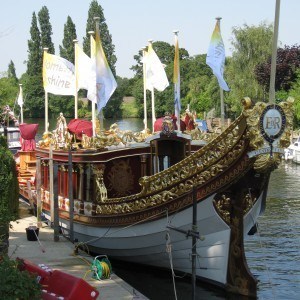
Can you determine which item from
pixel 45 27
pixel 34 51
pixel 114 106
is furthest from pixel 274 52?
pixel 45 27

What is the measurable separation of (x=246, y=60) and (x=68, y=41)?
38.0m

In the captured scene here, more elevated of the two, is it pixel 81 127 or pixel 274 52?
pixel 274 52

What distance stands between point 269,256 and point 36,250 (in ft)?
22.6

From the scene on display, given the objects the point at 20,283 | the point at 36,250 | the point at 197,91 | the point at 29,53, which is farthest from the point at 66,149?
the point at 29,53

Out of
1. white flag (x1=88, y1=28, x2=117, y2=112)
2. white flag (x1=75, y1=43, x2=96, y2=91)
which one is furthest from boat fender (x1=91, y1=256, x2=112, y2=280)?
white flag (x1=75, y1=43, x2=96, y2=91)

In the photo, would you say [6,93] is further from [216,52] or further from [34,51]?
[216,52]

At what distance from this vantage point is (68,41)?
300 feet

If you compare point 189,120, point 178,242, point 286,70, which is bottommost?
point 178,242

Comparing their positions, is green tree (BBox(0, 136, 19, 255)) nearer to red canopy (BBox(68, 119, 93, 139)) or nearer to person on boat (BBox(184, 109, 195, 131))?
red canopy (BBox(68, 119, 93, 139))

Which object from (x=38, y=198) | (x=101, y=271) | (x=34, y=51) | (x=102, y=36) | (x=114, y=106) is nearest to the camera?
(x=101, y=271)

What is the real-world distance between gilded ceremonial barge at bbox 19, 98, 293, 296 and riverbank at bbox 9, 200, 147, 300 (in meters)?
0.69

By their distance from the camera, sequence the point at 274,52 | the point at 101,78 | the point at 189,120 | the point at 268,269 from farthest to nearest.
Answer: the point at 189,120 < the point at 101,78 < the point at 268,269 < the point at 274,52

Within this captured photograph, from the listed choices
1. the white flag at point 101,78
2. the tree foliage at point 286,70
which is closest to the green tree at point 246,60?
the tree foliage at point 286,70

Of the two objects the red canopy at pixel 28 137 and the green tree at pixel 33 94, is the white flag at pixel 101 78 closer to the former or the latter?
the red canopy at pixel 28 137
